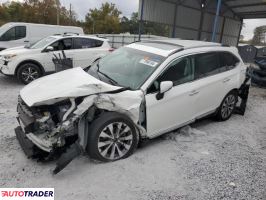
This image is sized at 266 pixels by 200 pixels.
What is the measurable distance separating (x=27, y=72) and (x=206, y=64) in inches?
228

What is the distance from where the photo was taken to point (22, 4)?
3659cm

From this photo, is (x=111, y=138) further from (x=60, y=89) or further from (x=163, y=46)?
(x=163, y=46)

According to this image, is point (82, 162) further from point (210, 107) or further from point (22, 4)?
point (22, 4)

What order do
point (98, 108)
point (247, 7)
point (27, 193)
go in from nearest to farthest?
point (27, 193) → point (98, 108) → point (247, 7)

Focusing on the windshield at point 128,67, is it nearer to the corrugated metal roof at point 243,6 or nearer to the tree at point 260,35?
the corrugated metal roof at point 243,6

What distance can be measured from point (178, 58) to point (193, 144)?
1527 millimetres

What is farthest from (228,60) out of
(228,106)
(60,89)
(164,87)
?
(60,89)

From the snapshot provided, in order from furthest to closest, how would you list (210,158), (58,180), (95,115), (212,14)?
(212,14)
(210,158)
(95,115)
(58,180)

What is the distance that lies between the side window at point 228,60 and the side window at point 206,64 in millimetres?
182

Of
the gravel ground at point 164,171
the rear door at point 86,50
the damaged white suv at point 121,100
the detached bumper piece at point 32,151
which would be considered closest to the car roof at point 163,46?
the damaged white suv at point 121,100

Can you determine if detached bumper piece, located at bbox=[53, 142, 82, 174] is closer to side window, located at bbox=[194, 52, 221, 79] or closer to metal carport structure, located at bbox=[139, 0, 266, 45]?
side window, located at bbox=[194, 52, 221, 79]

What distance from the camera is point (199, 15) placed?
2512 centimetres

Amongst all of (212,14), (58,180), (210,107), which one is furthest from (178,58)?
(212,14)

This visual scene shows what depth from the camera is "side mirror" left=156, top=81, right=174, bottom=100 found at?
12.5 ft
